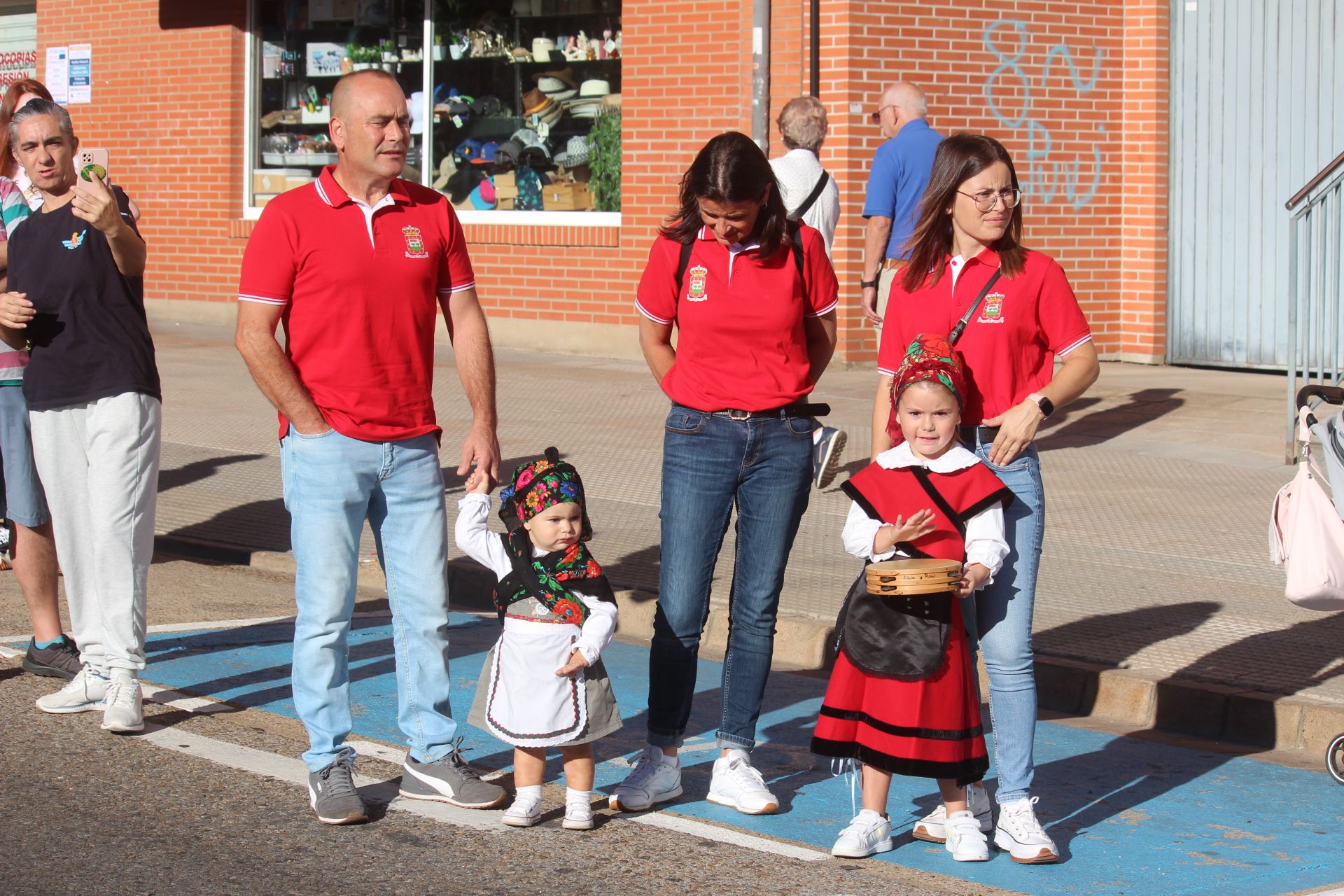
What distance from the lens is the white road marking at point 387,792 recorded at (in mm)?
4969

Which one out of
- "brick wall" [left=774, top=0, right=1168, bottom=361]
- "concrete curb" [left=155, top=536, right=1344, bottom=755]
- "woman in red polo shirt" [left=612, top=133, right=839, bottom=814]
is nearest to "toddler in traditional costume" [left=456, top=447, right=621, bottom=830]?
"woman in red polo shirt" [left=612, top=133, right=839, bottom=814]

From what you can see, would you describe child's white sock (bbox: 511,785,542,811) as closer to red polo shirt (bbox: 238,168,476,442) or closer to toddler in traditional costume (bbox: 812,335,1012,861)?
toddler in traditional costume (bbox: 812,335,1012,861)

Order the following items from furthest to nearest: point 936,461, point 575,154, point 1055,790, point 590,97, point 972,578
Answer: point 575,154, point 590,97, point 1055,790, point 936,461, point 972,578

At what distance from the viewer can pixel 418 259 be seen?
513cm

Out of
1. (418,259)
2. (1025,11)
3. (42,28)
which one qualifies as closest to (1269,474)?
(1025,11)

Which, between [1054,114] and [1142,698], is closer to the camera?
→ [1142,698]

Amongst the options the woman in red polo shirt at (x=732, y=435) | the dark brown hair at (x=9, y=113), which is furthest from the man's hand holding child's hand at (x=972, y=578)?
the dark brown hair at (x=9, y=113)

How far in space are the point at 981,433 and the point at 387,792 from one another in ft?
6.63

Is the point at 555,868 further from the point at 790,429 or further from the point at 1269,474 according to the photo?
the point at 1269,474

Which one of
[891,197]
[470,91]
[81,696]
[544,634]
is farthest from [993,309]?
[470,91]

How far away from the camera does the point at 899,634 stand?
475 centimetres

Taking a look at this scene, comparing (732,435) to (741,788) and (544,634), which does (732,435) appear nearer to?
(544,634)

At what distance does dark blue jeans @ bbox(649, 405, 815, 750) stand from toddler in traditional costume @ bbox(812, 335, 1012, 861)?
1.50 ft

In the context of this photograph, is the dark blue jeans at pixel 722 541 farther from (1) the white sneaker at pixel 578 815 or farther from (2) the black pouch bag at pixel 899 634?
(2) the black pouch bag at pixel 899 634
